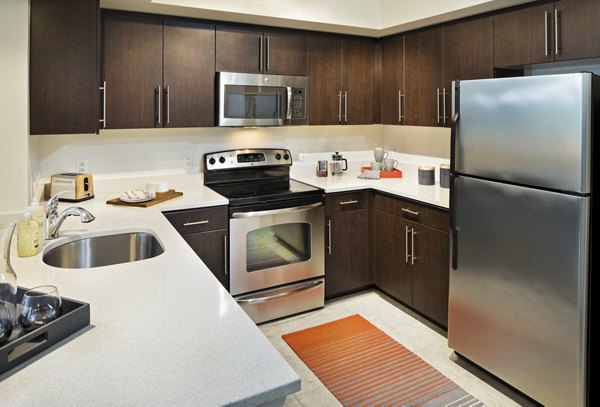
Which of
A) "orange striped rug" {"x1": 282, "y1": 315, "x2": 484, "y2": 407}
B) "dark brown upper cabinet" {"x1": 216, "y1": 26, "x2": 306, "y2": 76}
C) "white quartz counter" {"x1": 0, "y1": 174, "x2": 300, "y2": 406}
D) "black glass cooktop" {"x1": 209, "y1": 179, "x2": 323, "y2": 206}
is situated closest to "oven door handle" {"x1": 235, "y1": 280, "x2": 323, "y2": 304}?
"orange striped rug" {"x1": 282, "y1": 315, "x2": 484, "y2": 407}

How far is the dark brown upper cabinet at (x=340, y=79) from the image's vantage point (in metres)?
3.57

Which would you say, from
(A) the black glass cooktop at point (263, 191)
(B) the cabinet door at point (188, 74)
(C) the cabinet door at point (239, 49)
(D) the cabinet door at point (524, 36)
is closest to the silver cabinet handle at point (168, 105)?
(B) the cabinet door at point (188, 74)

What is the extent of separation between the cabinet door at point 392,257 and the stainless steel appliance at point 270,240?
1.63ft

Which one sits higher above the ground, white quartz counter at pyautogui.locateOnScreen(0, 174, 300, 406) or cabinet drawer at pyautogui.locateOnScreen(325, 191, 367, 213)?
cabinet drawer at pyautogui.locateOnScreen(325, 191, 367, 213)

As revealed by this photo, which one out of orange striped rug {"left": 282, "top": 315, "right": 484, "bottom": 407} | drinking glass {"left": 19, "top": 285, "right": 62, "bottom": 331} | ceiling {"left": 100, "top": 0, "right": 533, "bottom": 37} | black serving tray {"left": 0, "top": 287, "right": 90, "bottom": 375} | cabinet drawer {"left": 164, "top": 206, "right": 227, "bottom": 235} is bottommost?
orange striped rug {"left": 282, "top": 315, "right": 484, "bottom": 407}

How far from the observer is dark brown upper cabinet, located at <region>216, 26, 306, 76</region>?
125 inches

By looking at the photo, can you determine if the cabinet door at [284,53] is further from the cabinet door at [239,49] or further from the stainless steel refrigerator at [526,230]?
the stainless steel refrigerator at [526,230]

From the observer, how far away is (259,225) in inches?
120

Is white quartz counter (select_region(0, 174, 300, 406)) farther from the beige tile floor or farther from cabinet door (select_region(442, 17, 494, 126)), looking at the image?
cabinet door (select_region(442, 17, 494, 126))

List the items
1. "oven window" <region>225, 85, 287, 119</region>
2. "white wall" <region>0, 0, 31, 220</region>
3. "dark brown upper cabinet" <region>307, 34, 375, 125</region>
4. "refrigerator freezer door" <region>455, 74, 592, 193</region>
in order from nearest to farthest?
"refrigerator freezer door" <region>455, 74, 592, 193</region> < "white wall" <region>0, 0, 31, 220</region> < "oven window" <region>225, 85, 287, 119</region> < "dark brown upper cabinet" <region>307, 34, 375, 125</region>

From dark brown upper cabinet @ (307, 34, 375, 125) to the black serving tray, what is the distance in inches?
105

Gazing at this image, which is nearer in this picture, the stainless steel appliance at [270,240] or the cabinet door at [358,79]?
the stainless steel appliance at [270,240]

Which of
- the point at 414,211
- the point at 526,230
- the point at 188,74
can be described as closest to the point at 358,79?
the point at 414,211

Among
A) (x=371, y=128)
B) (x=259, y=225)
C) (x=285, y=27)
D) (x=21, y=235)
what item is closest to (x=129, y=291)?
(x=21, y=235)
